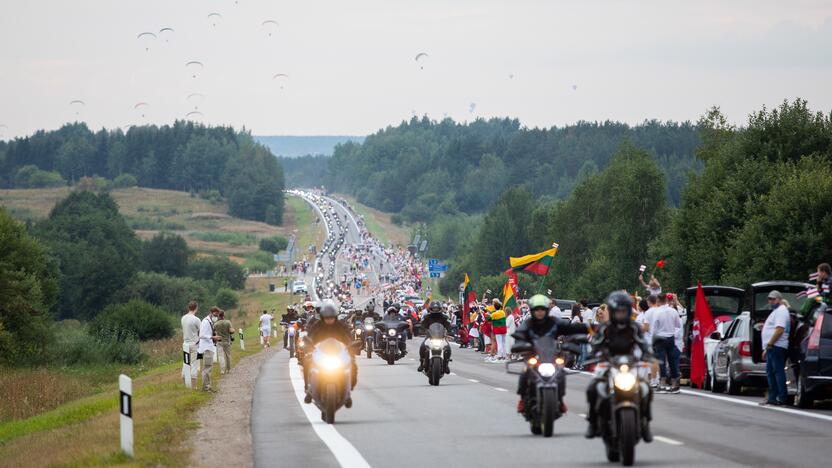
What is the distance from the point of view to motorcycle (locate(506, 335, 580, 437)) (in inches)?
671

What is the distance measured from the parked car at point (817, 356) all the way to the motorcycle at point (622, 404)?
7.78 meters

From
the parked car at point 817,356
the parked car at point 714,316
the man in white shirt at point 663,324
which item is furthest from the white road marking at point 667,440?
the parked car at point 714,316

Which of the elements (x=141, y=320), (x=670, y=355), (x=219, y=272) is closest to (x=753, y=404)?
(x=670, y=355)

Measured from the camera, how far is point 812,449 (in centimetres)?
1576

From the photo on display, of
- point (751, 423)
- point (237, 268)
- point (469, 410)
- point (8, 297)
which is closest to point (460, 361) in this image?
point (469, 410)

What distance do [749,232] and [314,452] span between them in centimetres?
4921

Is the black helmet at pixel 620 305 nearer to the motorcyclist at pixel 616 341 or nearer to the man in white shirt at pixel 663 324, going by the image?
the motorcyclist at pixel 616 341

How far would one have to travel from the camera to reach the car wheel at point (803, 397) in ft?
72.7

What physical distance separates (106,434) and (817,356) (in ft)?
33.5

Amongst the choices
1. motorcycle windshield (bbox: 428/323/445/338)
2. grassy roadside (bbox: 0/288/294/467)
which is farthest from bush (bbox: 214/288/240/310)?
motorcycle windshield (bbox: 428/323/445/338)

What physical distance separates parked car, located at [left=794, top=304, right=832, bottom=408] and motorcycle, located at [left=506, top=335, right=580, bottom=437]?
5.81 metres

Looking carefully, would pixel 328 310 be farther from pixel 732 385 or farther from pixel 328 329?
pixel 732 385

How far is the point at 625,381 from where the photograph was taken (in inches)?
567

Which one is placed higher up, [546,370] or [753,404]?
[546,370]
